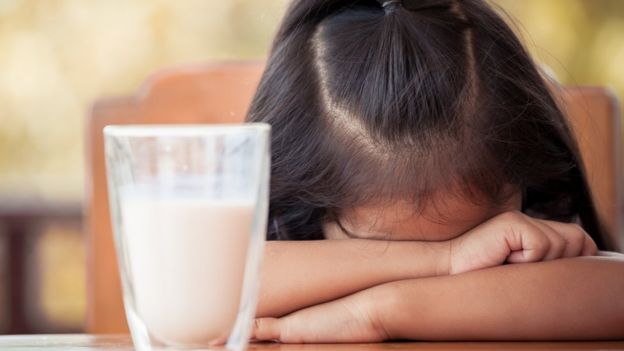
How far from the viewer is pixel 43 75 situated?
330cm

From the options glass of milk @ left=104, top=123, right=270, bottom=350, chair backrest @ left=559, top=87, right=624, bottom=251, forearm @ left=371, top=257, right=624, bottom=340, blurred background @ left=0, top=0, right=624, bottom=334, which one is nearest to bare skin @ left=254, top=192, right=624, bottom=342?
forearm @ left=371, top=257, right=624, bottom=340

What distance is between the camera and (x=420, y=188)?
2.84 feet

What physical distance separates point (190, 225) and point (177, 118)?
3.18 feet

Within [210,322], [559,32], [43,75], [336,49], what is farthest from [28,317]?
[210,322]

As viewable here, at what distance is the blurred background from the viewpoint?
3271mm

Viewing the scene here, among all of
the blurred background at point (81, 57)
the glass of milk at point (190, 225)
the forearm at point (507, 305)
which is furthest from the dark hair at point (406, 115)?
the blurred background at point (81, 57)

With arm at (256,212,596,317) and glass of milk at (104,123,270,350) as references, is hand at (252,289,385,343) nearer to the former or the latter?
arm at (256,212,596,317)

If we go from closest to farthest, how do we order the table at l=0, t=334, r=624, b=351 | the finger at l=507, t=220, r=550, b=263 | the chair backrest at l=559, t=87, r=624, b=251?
the table at l=0, t=334, r=624, b=351 < the finger at l=507, t=220, r=550, b=263 < the chair backrest at l=559, t=87, r=624, b=251

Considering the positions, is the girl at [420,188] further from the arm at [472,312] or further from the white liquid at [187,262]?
the white liquid at [187,262]

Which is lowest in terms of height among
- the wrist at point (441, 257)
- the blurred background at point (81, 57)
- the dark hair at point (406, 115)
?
the blurred background at point (81, 57)

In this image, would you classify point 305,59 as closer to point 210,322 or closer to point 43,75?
point 210,322

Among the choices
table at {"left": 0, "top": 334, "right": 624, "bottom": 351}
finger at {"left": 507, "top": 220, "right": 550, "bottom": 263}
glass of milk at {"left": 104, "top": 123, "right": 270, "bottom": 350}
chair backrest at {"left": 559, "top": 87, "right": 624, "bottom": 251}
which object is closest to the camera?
glass of milk at {"left": 104, "top": 123, "right": 270, "bottom": 350}

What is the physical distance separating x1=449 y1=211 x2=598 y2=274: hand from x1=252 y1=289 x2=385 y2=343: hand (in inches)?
3.9

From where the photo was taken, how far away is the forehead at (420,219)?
861 millimetres
